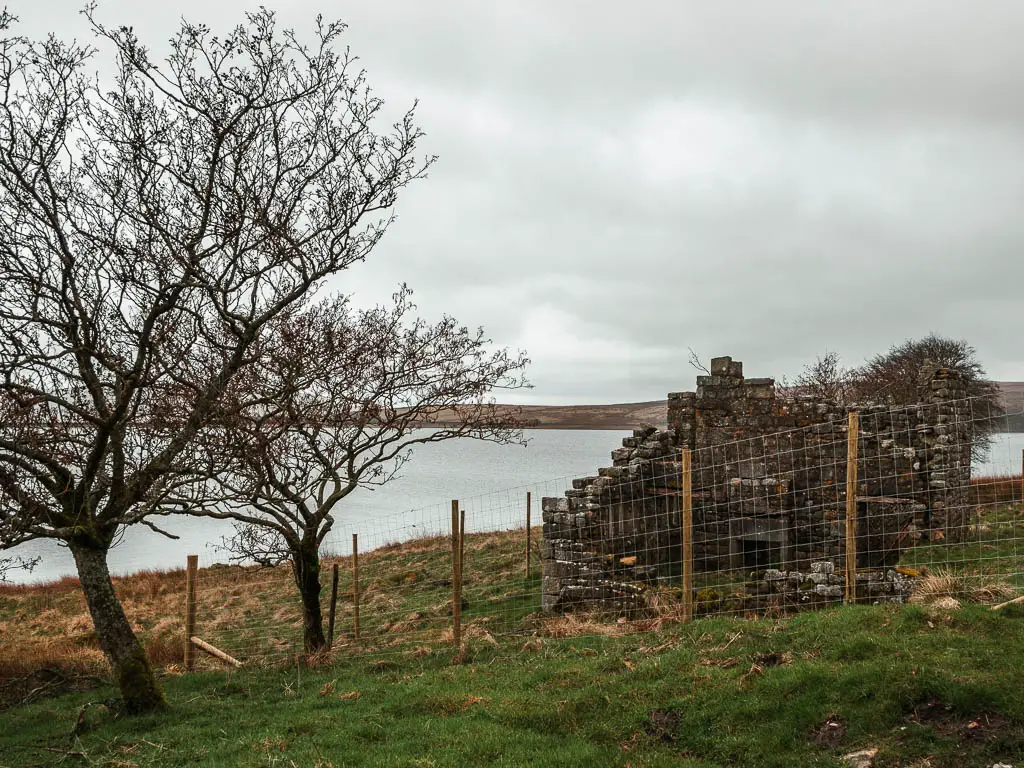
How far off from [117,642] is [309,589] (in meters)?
3.25

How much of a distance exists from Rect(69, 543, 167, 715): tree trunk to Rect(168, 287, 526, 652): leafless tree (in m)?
1.34

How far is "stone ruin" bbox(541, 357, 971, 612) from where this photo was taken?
42.8ft

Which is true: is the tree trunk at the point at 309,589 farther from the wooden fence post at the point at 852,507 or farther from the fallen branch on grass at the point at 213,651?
the wooden fence post at the point at 852,507

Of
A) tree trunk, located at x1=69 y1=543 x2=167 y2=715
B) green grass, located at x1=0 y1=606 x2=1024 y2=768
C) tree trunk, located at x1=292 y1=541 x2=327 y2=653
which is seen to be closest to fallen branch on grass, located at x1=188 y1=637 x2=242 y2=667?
tree trunk, located at x1=292 y1=541 x2=327 y2=653

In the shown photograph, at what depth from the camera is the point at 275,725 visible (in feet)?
24.9

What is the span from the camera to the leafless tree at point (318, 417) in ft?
34.5

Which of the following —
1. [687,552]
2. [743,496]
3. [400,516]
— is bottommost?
[400,516]

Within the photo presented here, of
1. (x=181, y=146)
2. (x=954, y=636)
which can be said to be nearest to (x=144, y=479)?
(x=181, y=146)

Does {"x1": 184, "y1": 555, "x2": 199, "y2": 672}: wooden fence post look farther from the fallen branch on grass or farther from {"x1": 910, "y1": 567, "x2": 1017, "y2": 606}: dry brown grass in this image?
{"x1": 910, "y1": 567, "x2": 1017, "y2": 606}: dry brown grass

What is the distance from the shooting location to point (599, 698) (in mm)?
7027

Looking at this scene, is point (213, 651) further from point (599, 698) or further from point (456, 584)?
point (599, 698)

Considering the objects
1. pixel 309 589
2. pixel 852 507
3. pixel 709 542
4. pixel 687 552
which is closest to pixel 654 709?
pixel 687 552

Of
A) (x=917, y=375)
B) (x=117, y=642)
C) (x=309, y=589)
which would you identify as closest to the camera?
(x=117, y=642)

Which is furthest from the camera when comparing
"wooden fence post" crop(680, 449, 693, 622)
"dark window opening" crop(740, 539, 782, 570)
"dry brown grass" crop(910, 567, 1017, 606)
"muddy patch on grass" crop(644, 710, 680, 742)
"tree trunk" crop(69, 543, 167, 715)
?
"dark window opening" crop(740, 539, 782, 570)
